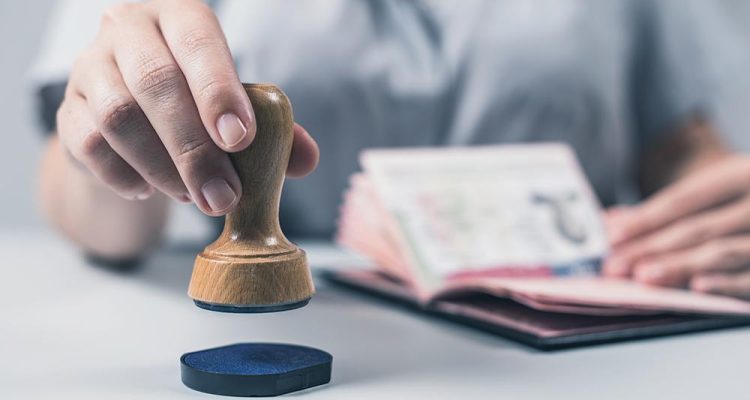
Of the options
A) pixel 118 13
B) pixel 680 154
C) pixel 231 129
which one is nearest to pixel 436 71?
pixel 680 154

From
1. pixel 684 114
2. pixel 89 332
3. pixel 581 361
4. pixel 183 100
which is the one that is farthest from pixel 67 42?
pixel 684 114

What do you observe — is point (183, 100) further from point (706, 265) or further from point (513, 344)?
point (706, 265)

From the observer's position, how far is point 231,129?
45 centimetres

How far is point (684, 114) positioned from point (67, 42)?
3.13ft

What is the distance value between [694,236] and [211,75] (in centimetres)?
58

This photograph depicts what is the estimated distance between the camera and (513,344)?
24.9 inches

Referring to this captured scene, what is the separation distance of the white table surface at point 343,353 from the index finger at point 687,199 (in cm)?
21

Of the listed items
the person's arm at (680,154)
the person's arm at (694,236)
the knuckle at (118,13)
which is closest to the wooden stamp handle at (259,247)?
the knuckle at (118,13)

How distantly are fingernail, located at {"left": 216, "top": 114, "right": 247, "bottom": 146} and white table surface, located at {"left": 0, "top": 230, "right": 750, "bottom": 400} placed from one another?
150mm

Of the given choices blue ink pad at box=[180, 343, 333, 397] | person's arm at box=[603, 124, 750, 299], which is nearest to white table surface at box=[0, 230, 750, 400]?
blue ink pad at box=[180, 343, 333, 397]

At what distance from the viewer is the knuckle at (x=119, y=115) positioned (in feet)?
1.63

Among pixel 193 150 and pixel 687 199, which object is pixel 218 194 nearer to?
pixel 193 150

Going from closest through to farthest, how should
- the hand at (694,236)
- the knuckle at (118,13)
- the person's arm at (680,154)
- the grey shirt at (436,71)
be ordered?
the knuckle at (118,13) → the hand at (694,236) → the grey shirt at (436,71) → the person's arm at (680,154)

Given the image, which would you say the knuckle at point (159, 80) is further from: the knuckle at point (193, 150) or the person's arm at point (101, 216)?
the person's arm at point (101, 216)
